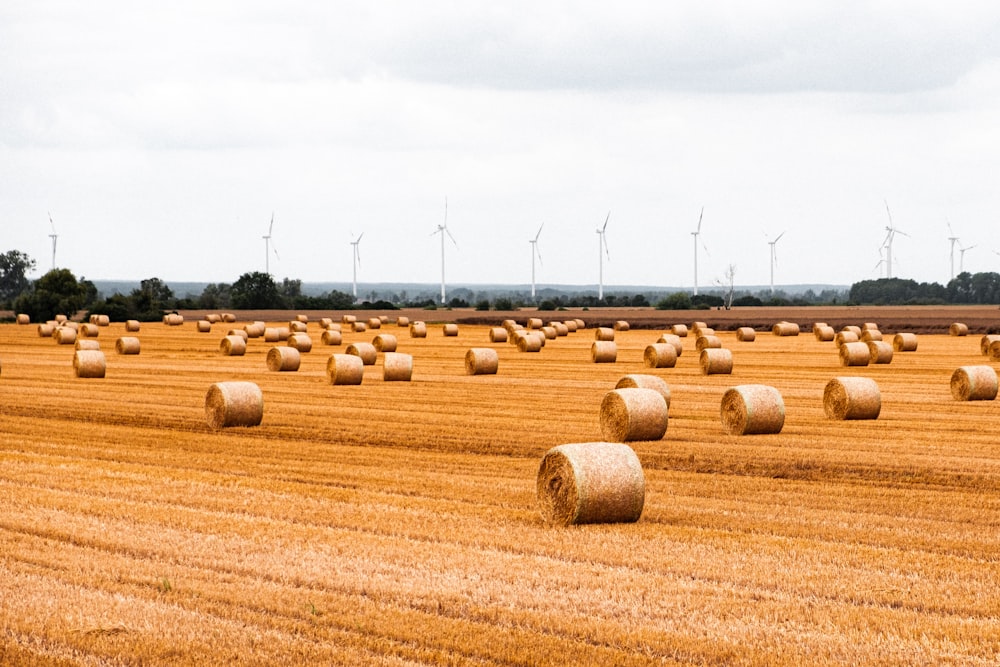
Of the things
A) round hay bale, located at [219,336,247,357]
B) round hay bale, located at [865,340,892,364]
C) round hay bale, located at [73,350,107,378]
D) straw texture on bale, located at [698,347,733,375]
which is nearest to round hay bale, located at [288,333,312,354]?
round hay bale, located at [219,336,247,357]

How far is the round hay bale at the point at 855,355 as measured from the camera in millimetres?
45250

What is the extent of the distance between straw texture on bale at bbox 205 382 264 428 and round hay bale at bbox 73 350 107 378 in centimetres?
1564

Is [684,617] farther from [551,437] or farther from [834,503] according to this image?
[551,437]

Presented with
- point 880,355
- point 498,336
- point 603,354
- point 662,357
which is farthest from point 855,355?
point 498,336

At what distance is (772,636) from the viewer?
1084 centimetres

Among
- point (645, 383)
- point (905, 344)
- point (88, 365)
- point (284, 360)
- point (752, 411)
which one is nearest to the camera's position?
point (752, 411)

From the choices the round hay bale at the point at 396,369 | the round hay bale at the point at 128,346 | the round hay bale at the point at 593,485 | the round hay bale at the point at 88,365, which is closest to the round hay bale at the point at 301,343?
the round hay bale at the point at 128,346

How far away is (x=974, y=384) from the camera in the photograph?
104ft

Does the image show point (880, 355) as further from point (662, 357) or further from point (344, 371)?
point (344, 371)

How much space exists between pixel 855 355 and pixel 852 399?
60.8ft

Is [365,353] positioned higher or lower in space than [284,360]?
higher

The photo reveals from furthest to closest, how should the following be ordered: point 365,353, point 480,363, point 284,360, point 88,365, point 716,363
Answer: point 365,353, point 284,360, point 480,363, point 716,363, point 88,365

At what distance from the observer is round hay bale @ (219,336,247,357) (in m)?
55.4

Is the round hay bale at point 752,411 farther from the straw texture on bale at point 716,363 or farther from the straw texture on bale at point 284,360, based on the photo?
the straw texture on bale at point 284,360
